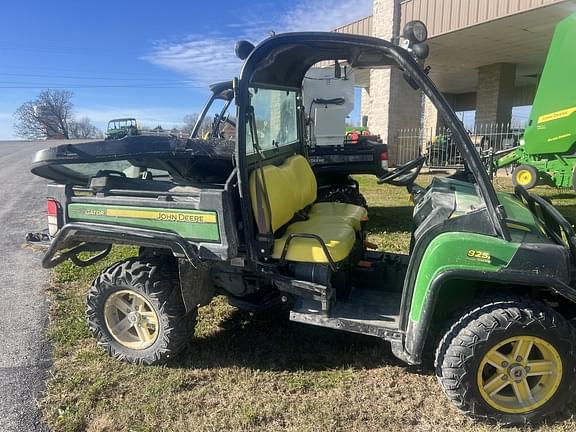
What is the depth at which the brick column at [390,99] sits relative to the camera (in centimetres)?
1359

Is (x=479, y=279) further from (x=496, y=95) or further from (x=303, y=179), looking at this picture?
(x=496, y=95)

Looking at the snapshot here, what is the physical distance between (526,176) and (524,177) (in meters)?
0.04

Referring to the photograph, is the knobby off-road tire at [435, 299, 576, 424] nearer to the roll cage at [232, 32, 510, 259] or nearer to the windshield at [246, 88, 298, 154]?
the roll cage at [232, 32, 510, 259]

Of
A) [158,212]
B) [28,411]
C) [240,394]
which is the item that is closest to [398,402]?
[240,394]

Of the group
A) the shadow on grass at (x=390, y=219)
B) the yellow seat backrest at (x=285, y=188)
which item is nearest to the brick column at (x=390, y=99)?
the shadow on grass at (x=390, y=219)

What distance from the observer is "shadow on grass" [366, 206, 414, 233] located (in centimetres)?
674

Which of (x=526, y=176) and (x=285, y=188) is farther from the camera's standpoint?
(x=526, y=176)

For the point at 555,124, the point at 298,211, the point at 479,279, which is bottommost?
the point at 479,279

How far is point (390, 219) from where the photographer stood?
24.3ft

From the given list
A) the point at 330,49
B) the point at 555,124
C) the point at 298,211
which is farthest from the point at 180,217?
the point at 555,124

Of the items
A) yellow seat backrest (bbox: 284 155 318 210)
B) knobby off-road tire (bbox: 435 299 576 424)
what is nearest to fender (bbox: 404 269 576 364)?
knobby off-road tire (bbox: 435 299 576 424)

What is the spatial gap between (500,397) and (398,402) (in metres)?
0.56

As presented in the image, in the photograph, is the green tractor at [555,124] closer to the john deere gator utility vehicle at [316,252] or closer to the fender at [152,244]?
the john deere gator utility vehicle at [316,252]

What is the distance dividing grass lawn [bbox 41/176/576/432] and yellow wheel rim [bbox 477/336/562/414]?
0.15 meters
